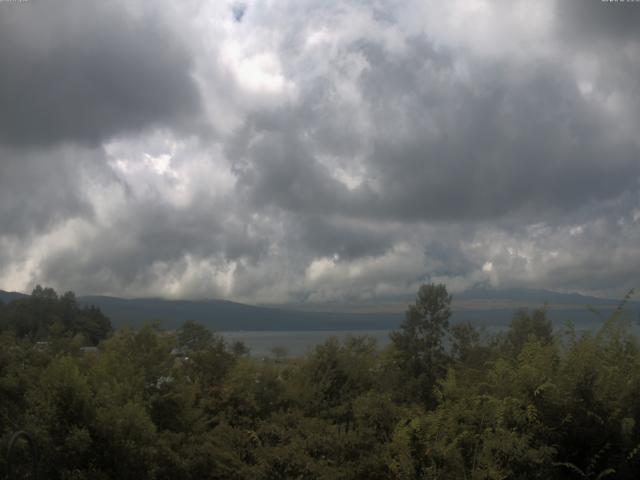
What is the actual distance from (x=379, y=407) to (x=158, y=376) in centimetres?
789

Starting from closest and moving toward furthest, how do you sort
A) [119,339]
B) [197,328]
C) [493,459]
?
[493,459] < [119,339] < [197,328]

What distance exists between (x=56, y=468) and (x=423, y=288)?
28769 millimetres

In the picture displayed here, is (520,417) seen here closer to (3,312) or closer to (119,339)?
(119,339)

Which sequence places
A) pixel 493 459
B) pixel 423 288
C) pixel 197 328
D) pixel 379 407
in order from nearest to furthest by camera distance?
pixel 493 459, pixel 379 407, pixel 197 328, pixel 423 288

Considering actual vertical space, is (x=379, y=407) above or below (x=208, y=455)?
above

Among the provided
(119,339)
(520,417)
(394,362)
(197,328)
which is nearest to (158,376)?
(119,339)

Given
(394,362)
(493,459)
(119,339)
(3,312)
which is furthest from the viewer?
(3,312)

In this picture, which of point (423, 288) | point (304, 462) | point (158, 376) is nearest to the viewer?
point (304, 462)

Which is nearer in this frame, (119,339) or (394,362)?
(119,339)

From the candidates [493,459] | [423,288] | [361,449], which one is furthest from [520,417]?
[423,288]

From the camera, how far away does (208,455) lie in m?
11.6

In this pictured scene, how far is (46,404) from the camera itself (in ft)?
35.7

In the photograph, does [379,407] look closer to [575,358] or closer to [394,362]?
[575,358]

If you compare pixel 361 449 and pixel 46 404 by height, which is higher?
pixel 46 404
